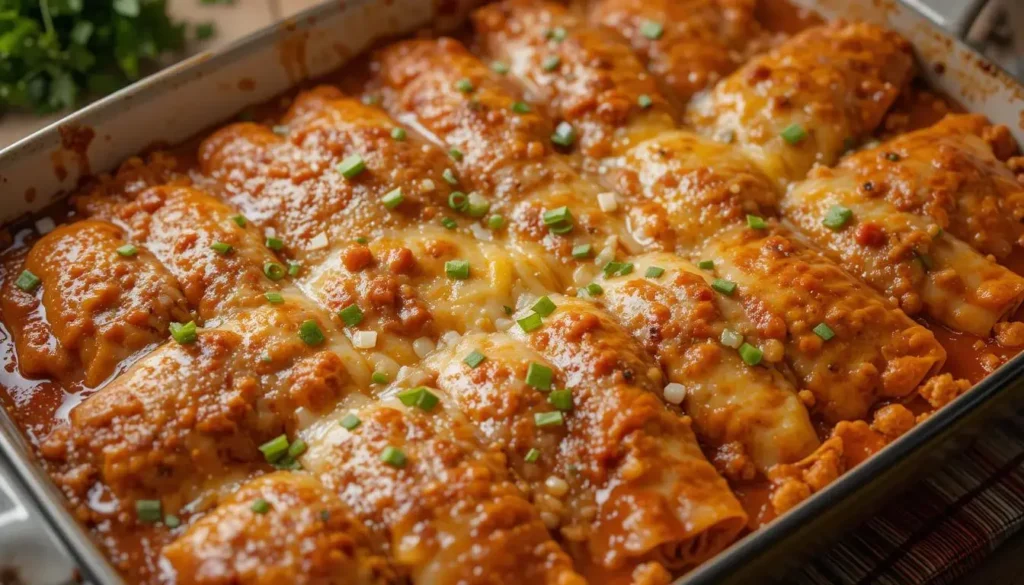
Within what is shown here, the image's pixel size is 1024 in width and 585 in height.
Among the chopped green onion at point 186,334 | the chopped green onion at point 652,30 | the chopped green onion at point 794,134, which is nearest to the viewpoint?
the chopped green onion at point 186,334

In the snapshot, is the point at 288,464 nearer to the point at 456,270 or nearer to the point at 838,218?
the point at 456,270

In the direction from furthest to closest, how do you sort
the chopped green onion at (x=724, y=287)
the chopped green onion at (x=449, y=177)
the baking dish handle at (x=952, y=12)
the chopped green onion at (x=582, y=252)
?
the baking dish handle at (x=952, y=12) < the chopped green onion at (x=449, y=177) < the chopped green onion at (x=582, y=252) < the chopped green onion at (x=724, y=287)

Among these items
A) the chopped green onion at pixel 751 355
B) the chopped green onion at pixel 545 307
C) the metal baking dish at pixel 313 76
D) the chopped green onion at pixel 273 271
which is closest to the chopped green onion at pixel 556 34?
the metal baking dish at pixel 313 76

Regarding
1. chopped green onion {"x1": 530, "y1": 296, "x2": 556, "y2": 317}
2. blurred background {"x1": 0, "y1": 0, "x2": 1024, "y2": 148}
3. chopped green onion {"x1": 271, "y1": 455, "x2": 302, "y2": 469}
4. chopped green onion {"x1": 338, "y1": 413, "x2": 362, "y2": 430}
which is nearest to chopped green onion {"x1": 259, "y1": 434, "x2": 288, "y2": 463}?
chopped green onion {"x1": 271, "y1": 455, "x2": 302, "y2": 469}

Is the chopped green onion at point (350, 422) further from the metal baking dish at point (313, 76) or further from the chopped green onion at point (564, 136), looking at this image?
the chopped green onion at point (564, 136)

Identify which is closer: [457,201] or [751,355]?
[751,355]

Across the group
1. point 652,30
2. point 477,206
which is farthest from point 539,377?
point 652,30

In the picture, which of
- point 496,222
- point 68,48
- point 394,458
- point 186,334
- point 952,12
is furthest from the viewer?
point 68,48
